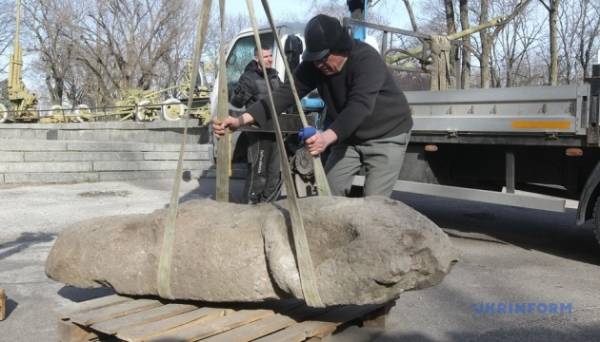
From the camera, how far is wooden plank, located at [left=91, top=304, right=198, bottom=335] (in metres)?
2.87

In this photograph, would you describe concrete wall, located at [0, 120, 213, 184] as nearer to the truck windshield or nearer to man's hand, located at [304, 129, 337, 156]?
the truck windshield

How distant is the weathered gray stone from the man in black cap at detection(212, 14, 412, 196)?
1.88ft

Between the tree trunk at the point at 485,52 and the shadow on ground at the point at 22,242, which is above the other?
the tree trunk at the point at 485,52

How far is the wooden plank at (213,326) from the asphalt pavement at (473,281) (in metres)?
0.59

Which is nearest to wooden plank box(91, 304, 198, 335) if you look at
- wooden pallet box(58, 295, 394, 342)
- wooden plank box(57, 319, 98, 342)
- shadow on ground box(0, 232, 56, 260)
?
wooden pallet box(58, 295, 394, 342)

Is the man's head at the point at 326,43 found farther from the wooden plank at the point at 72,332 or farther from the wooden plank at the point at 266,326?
the wooden plank at the point at 72,332

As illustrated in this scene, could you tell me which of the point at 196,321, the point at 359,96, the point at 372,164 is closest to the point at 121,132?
the point at 372,164

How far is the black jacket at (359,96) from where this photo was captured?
11.6 feet

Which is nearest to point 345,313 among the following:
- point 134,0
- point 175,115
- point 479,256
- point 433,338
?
point 433,338

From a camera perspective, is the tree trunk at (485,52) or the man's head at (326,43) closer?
the man's head at (326,43)

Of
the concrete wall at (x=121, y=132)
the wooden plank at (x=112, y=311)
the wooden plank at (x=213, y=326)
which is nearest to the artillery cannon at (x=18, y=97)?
the concrete wall at (x=121, y=132)

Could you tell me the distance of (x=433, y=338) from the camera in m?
3.52

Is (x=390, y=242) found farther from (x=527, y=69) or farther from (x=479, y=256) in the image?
(x=527, y=69)

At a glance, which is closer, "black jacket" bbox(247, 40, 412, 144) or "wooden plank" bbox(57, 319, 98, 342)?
"wooden plank" bbox(57, 319, 98, 342)
